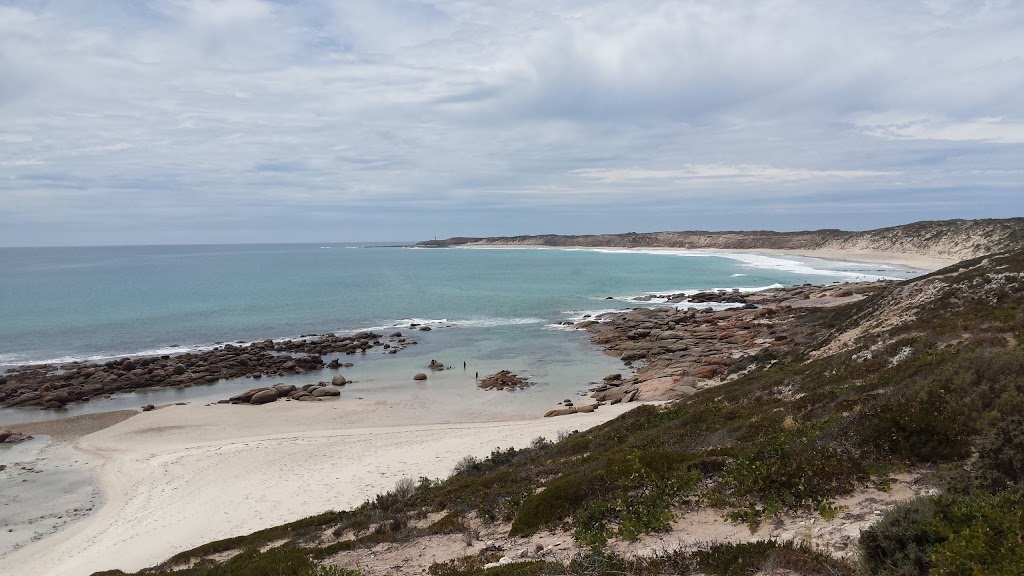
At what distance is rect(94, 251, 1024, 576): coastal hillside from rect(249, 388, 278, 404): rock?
59.9 ft

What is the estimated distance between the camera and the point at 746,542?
20.9ft

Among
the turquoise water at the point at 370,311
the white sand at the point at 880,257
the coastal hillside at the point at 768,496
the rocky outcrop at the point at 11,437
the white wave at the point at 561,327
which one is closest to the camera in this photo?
the coastal hillside at the point at 768,496

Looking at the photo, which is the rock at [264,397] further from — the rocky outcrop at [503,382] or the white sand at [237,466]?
the rocky outcrop at [503,382]

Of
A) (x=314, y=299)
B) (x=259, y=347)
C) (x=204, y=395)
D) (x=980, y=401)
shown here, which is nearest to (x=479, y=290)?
(x=314, y=299)

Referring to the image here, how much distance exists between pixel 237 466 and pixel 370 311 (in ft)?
138

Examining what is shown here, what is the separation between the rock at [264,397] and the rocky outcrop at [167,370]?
3886mm

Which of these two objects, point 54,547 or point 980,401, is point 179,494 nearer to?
point 54,547

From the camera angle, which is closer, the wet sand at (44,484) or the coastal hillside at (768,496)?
the coastal hillside at (768,496)

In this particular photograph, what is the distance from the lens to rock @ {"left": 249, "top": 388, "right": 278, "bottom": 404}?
1148 inches

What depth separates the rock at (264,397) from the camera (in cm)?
2916

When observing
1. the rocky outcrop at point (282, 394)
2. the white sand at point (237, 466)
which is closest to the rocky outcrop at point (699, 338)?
the white sand at point (237, 466)

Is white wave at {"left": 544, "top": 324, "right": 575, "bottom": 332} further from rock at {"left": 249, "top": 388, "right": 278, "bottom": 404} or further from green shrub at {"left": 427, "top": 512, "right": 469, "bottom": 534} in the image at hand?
green shrub at {"left": 427, "top": 512, "right": 469, "bottom": 534}

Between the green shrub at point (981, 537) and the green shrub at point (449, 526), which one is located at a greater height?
the green shrub at point (981, 537)

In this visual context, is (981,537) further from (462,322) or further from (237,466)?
(462,322)
